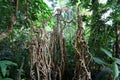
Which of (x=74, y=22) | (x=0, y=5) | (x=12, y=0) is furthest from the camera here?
(x=12, y=0)

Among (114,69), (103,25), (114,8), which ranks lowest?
(114,69)

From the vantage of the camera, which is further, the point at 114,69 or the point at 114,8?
the point at 114,8

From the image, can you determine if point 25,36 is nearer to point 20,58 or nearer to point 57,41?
point 20,58

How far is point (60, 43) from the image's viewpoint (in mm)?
1689

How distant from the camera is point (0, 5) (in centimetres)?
191

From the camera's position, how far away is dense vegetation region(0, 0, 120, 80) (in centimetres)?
154

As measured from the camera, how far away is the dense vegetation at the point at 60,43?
154 cm

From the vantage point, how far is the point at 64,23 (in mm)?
1663

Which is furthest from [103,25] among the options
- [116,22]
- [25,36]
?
[25,36]

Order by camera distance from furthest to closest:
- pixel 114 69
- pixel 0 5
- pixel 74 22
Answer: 1. pixel 0 5
2. pixel 74 22
3. pixel 114 69

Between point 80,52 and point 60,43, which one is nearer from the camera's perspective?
point 80,52

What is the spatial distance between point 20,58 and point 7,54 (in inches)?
5.1

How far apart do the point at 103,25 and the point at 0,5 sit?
2.77 ft

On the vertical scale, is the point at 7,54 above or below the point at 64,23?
below
